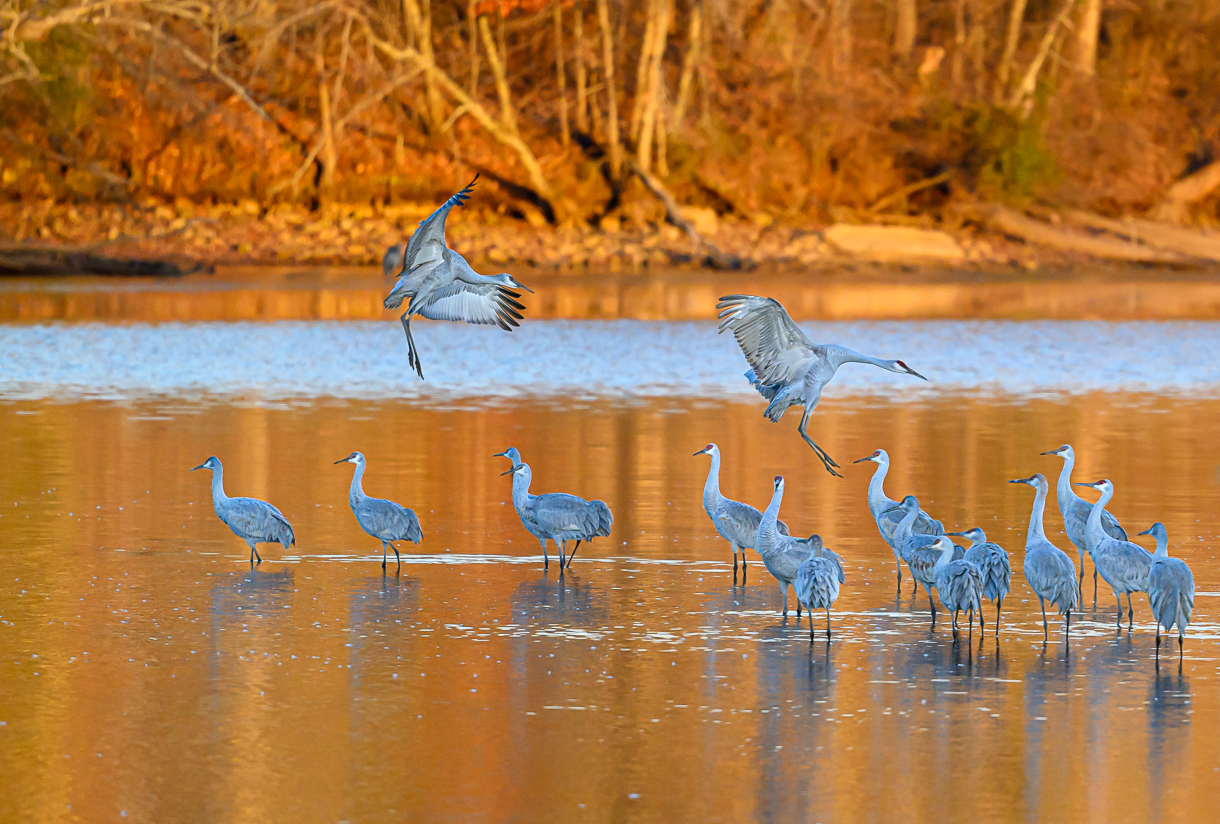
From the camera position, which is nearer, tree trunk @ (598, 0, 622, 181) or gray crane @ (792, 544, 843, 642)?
gray crane @ (792, 544, 843, 642)

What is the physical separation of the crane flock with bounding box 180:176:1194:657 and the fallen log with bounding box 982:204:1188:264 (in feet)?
115

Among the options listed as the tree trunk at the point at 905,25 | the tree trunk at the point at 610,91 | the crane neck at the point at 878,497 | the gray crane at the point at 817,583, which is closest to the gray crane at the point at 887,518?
the crane neck at the point at 878,497

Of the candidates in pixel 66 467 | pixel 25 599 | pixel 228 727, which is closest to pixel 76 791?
pixel 228 727

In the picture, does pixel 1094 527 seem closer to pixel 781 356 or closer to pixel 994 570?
pixel 994 570

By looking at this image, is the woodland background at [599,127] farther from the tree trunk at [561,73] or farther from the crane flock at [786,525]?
the crane flock at [786,525]

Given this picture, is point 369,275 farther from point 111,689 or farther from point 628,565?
point 111,689

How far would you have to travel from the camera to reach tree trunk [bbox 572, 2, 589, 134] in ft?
143

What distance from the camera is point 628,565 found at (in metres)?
11.5

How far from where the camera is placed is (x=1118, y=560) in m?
9.44

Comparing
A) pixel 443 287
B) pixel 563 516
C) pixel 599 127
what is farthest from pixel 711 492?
pixel 599 127

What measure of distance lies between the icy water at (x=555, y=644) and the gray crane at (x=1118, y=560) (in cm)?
31

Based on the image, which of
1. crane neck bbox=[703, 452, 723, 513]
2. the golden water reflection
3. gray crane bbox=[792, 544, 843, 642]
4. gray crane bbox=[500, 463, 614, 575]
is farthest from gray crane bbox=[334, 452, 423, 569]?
gray crane bbox=[792, 544, 843, 642]

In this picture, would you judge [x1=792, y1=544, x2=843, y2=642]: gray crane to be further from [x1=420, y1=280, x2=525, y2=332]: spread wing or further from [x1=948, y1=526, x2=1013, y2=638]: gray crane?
[x1=420, y1=280, x2=525, y2=332]: spread wing

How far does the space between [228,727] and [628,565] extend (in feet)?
13.3
